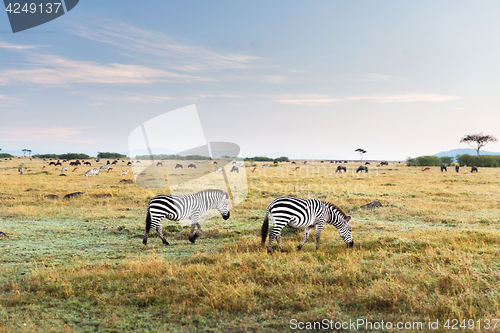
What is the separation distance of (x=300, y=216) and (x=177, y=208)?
4733mm

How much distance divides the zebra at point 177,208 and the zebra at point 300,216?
328 cm

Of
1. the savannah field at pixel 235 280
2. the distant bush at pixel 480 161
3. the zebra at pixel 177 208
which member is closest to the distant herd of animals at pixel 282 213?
the zebra at pixel 177 208

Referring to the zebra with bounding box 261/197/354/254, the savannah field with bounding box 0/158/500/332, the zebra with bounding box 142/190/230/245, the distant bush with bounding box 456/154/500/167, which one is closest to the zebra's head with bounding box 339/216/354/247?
the zebra with bounding box 261/197/354/254

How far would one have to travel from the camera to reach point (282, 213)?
10078 millimetres

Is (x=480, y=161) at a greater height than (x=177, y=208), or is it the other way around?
(x=480, y=161)

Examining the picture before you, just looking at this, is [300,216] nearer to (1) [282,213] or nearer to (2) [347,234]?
(1) [282,213]

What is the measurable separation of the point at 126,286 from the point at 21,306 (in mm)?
2006

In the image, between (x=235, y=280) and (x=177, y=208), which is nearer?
(x=235, y=280)

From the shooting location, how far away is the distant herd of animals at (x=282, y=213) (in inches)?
399

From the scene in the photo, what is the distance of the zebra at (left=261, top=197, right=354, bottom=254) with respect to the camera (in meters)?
10.1

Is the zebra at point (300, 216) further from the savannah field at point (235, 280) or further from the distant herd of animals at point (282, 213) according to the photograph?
the savannah field at point (235, 280)

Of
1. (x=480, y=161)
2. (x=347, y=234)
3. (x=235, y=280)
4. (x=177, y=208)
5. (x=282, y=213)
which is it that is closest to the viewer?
(x=235, y=280)

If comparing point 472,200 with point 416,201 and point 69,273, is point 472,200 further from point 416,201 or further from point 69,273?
point 69,273

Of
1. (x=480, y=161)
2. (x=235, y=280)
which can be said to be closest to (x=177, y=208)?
(x=235, y=280)
